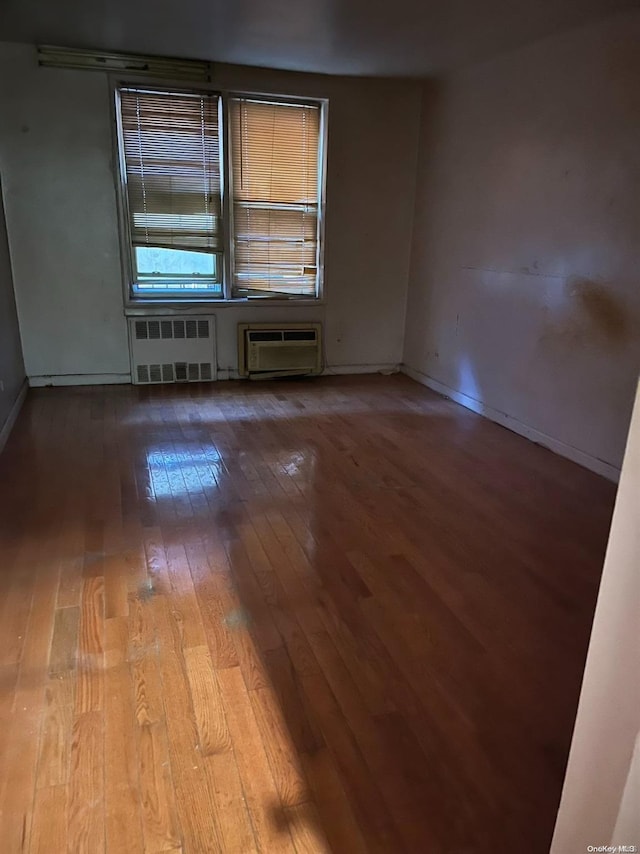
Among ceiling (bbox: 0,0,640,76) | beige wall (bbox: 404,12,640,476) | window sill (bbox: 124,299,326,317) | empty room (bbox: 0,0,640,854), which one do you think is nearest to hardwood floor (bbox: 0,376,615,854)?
empty room (bbox: 0,0,640,854)

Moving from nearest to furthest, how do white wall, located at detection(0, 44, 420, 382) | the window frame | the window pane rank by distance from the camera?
white wall, located at detection(0, 44, 420, 382)
the window frame
the window pane

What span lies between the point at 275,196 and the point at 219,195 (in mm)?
504

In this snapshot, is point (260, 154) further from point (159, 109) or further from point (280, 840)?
point (280, 840)

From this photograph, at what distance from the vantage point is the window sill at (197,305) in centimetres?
511

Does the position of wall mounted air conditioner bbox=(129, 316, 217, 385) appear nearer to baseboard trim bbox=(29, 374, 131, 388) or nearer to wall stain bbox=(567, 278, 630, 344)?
baseboard trim bbox=(29, 374, 131, 388)

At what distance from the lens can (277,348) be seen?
5.47m

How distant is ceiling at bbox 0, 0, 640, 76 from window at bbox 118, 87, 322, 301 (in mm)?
480

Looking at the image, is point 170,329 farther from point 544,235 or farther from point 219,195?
point 544,235

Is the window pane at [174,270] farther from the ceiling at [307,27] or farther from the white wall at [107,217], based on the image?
the ceiling at [307,27]

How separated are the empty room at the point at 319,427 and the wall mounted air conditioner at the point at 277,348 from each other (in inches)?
1.3

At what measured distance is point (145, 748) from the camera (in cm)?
163

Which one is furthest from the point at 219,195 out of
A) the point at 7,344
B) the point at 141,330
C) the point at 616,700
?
the point at 616,700

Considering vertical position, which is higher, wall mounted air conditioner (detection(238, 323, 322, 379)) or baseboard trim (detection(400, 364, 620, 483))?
wall mounted air conditioner (detection(238, 323, 322, 379))

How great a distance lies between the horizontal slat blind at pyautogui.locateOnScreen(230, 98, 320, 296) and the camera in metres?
5.09
